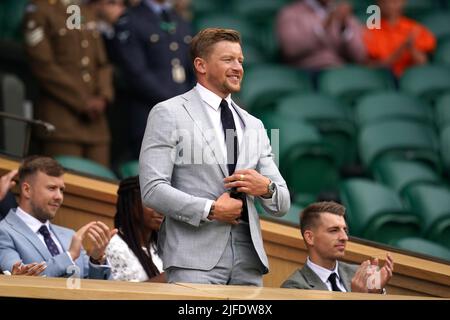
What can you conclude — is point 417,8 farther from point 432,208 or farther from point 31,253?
point 31,253

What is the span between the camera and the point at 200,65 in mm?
4020

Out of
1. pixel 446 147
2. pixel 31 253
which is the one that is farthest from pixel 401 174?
pixel 31 253

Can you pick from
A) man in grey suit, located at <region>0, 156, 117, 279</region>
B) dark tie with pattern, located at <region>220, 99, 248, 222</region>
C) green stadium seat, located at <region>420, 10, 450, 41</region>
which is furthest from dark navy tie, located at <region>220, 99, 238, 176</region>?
green stadium seat, located at <region>420, 10, 450, 41</region>

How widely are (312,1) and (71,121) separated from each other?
1781 mm

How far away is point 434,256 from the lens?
16.2 feet

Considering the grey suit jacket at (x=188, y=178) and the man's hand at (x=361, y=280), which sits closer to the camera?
the grey suit jacket at (x=188, y=178)

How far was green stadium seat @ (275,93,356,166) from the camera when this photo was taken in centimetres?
707

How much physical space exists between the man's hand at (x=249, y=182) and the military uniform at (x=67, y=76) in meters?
2.75

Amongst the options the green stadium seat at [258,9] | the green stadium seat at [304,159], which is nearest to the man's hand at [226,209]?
the green stadium seat at [304,159]

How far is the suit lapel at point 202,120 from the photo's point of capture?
13.0ft

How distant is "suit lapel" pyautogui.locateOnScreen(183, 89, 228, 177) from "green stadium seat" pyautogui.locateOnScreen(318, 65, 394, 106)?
3.51m

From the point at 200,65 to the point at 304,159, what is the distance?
262 centimetres

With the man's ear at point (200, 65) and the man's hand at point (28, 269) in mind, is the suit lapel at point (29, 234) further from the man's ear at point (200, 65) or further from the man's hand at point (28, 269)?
the man's ear at point (200, 65)

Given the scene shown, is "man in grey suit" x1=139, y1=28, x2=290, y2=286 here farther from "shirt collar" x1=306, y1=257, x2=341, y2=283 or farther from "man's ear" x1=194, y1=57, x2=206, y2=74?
"shirt collar" x1=306, y1=257, x2=341, y2=283
